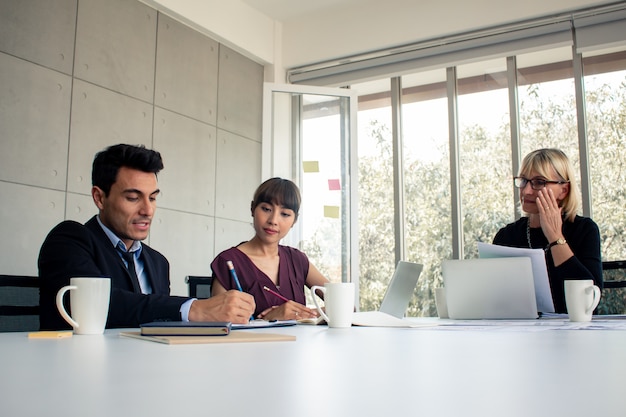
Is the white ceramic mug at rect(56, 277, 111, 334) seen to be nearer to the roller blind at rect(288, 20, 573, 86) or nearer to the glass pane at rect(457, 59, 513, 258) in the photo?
the glass pane at rect(457, 59, 513, 258)

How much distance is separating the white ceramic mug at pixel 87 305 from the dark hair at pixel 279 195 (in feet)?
4.37

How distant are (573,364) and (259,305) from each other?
5.83 feet

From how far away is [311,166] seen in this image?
4.55m

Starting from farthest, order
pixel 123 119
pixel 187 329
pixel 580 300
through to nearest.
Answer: pixel 123 119 → pixel 580 300 → pixel 187 329

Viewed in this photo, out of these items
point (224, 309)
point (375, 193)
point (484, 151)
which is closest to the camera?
point (224, 309)

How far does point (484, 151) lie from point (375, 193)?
38.9 inches

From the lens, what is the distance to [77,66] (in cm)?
334

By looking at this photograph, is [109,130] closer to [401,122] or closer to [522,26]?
[401,122]

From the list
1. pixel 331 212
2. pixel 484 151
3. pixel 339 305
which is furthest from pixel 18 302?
pixel 484 151

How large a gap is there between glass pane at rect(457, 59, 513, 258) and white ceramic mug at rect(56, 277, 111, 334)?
141 inches

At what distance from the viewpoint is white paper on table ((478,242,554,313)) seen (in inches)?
72.0

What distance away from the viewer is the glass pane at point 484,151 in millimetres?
4262

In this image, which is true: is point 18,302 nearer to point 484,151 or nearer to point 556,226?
point 556,226

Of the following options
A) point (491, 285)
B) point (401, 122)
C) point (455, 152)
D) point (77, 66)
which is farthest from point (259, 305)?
point (401, 122)
